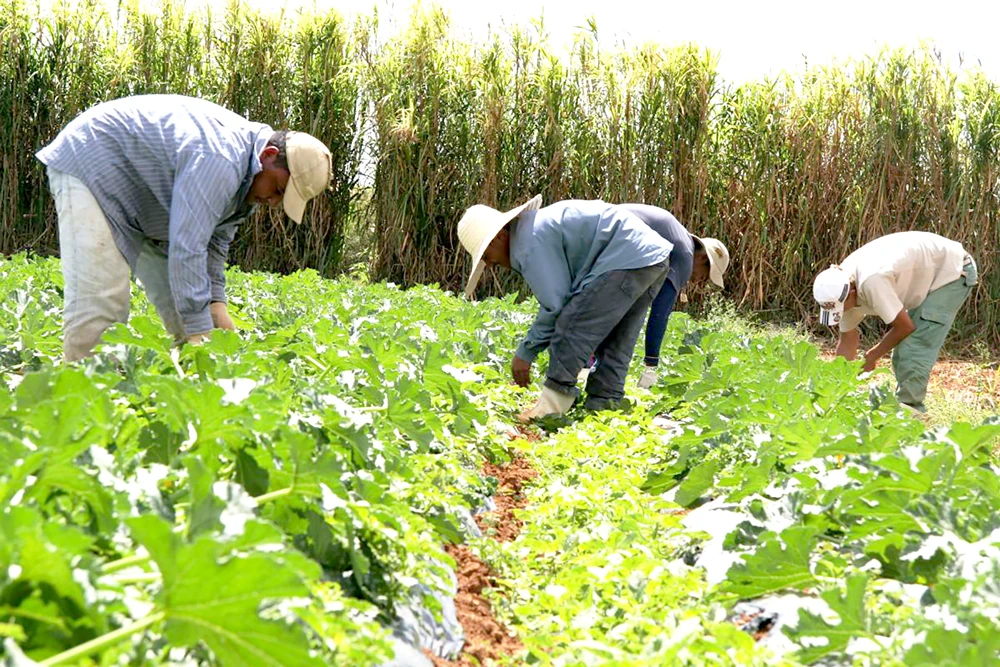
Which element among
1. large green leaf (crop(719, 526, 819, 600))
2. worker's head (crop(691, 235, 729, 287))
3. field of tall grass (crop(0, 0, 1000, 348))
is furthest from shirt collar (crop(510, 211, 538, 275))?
field of tall grass (crop(0, 0, 1000, 348))

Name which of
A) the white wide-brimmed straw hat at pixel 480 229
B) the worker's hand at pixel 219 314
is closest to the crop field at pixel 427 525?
the worker's hand at pixel 219 314

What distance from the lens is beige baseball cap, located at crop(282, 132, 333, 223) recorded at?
4285 mm

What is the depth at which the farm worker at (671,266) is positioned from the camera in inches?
279

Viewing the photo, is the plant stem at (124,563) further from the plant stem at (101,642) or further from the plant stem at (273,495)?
the plant stem at (273,495)

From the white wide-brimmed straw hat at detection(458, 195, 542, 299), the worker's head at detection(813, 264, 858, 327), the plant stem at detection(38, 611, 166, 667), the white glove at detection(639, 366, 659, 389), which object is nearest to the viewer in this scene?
the plant stem at detection(38, 611, 166, 667)

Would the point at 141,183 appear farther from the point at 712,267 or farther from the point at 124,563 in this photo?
the point at 712,267

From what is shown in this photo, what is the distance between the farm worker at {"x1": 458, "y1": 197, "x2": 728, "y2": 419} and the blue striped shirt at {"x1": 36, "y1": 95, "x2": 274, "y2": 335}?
4.88ft

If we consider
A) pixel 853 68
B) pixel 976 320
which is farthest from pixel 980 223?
pixel 853 68

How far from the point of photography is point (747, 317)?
12938mm

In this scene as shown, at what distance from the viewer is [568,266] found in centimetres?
566

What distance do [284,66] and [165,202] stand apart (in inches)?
396

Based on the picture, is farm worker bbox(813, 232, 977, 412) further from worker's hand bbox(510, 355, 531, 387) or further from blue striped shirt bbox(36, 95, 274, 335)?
→ blue striped shirt bbox(36, 95, 274, 335)

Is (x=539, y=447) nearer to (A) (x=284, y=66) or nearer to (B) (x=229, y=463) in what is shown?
(B) (x=229, y=463)

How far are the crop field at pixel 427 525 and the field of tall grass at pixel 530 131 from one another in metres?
8.94
